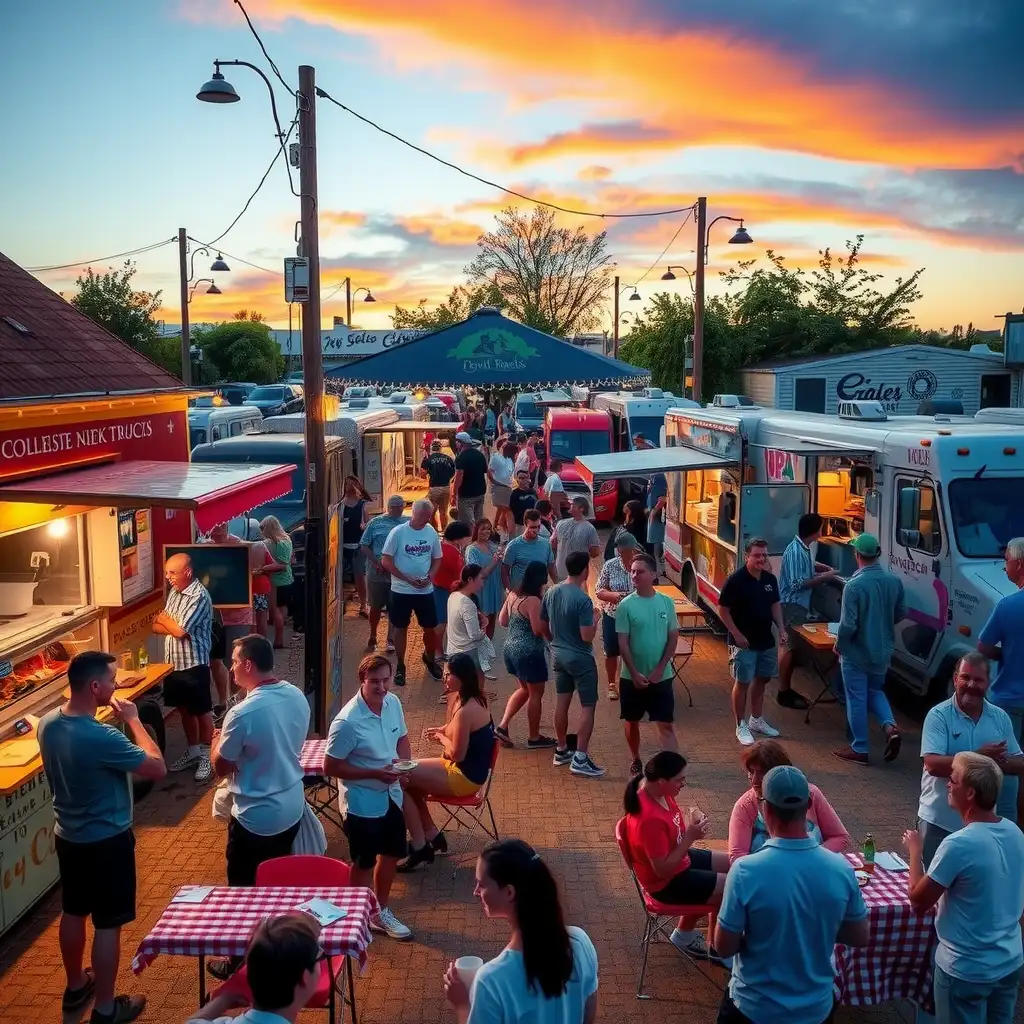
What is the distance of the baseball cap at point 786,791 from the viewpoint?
3.80 metres

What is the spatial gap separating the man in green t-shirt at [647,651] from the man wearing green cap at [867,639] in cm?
154

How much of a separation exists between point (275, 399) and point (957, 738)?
33.5 m

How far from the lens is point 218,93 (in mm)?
9875

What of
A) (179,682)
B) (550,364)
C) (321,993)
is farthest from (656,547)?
(321,993)

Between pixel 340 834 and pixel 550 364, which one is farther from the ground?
pixel 550 364

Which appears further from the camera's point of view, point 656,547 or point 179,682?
point 656,547

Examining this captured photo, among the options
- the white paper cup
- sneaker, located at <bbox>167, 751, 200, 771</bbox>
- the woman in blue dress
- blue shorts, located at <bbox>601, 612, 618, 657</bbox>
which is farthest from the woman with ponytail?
the woman in blue dress

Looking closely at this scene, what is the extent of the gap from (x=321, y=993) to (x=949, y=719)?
3.47m

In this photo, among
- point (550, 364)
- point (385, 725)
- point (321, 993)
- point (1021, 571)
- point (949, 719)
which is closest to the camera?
point (321, 993)

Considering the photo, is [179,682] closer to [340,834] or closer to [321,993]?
[340,834]

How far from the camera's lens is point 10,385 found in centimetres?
735

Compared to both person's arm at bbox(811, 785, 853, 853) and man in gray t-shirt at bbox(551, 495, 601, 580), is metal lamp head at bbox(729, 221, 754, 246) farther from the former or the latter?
person's arm at bbox(811, 785, 853, 853)

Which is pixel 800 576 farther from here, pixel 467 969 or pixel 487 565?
pixel 467 969

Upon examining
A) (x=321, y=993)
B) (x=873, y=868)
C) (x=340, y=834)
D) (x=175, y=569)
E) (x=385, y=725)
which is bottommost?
(x=340, y=834)
